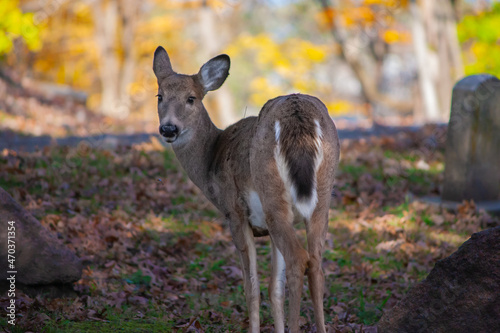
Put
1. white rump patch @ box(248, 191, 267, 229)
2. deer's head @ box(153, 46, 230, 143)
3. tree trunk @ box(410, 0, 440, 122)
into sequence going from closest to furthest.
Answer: white rump patch @ box(248, 191, 267, 229) < deer's head @ box(153, 46, 230, 143) < tree trunk @ box(410, 0, 440, 122)

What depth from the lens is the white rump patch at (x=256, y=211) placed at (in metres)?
4.45

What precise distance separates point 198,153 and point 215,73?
0.82 metres

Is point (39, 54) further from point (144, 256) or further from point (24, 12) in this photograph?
point (144, 256)

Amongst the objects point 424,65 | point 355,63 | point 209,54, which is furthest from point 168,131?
point 355,63

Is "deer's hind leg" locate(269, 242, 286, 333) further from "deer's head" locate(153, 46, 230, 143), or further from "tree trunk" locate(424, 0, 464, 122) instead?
"tree trunk" locate(424, 0, 464, 122)

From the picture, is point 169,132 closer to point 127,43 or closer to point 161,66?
point 161,66

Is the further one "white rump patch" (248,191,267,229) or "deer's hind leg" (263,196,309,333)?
"white rump patch" (248,191,267,229)

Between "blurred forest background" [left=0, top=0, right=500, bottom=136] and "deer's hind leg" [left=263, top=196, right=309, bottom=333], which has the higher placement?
"blurred forest background" [left=0, top=0, right=500, bottom=136]

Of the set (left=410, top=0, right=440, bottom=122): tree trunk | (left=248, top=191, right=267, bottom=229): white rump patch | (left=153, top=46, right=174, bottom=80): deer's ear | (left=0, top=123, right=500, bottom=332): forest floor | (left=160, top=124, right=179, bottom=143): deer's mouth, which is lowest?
(left=0, top=123, right=500, bottom=332): forest floor

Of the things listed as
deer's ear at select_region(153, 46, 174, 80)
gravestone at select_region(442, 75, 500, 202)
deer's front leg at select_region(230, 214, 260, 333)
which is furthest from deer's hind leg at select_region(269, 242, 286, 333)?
gravestone at select_region(442, 75, 500, 202)

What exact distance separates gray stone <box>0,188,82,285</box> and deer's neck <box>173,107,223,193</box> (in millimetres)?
1318

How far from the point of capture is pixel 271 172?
409 centimetres

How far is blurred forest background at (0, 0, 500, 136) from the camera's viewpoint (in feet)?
56.3

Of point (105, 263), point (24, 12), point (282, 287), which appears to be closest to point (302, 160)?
point (282, 287)
